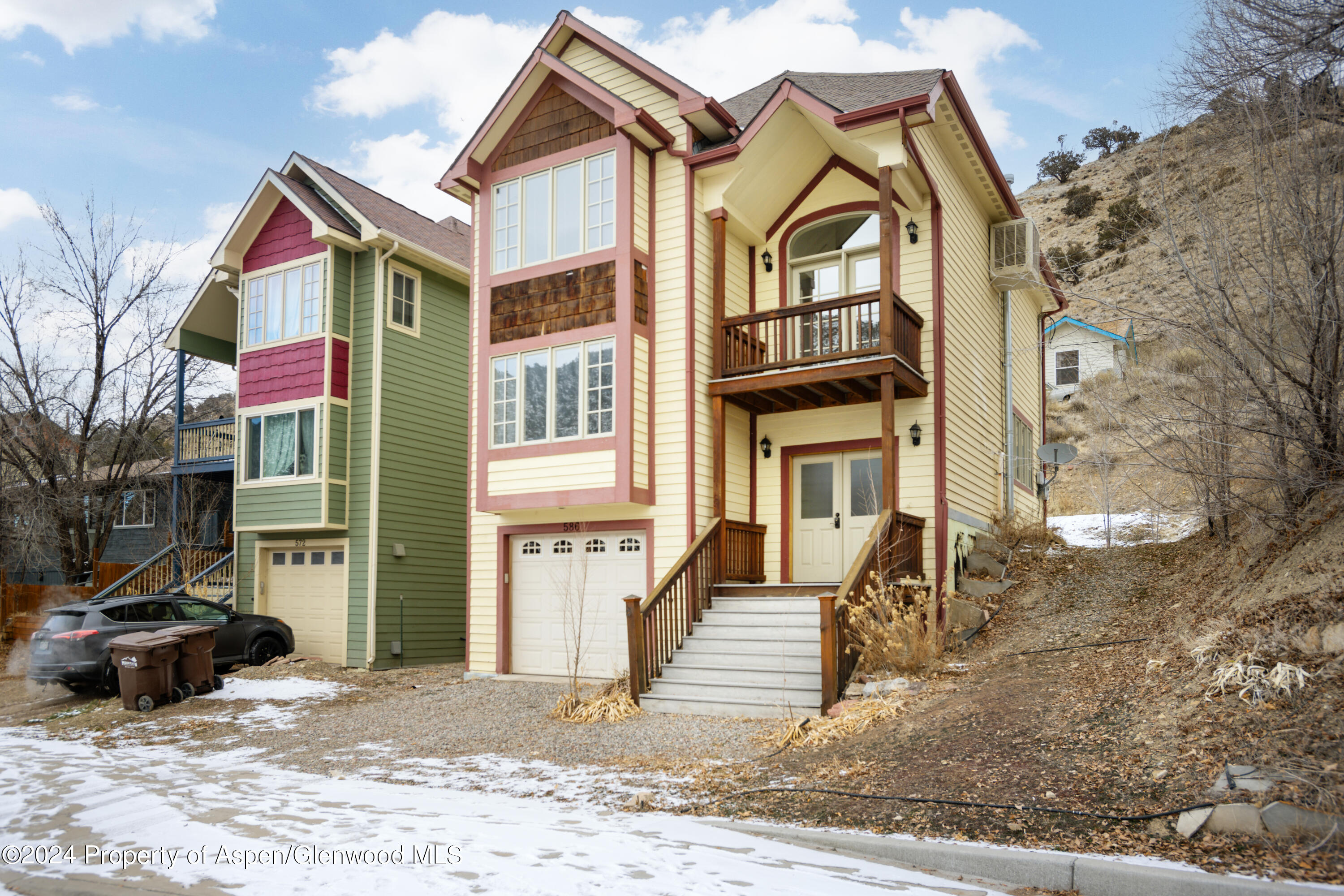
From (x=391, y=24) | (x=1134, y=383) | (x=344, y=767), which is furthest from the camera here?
(x=391, y=24)

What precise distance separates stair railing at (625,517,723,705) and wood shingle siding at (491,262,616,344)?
3379mm

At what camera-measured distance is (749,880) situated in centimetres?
469

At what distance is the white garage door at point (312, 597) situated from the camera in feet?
53.3

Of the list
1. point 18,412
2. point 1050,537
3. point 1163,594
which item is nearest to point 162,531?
point 18,412

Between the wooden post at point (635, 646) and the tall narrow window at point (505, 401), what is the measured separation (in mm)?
3836

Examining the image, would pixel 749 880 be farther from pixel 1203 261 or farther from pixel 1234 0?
pixel 1234 0

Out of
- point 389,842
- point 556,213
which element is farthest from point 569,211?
point 389,842

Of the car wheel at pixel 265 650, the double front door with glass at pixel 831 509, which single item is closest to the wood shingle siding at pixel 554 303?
the double front door with glass at pixel 831 509

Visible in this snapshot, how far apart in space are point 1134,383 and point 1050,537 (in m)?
A: 6.24

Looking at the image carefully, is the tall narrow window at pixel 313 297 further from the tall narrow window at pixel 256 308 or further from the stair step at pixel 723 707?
the stair step at pixel 723 707

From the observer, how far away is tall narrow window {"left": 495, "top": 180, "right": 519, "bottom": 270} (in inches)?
535

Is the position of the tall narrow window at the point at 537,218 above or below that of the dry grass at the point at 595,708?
above

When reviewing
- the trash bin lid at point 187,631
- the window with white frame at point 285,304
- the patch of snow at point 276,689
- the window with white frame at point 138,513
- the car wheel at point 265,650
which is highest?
the window with white frame at point 285,304

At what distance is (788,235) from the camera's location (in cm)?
1396
